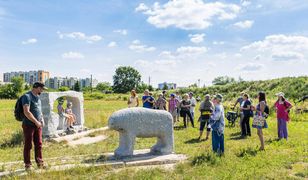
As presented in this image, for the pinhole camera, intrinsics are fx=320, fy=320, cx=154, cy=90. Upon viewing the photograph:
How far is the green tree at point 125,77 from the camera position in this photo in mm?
93188

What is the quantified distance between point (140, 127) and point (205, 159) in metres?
1.82

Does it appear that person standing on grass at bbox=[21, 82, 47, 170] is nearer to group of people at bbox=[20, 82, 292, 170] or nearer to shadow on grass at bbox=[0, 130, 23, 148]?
group of people at bbox=[20, 82, 292, 170]

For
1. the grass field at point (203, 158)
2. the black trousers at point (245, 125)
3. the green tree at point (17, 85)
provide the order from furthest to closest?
1. the green tree at point (17, 85)
2. the black trousers at point (245, 125)
3. the grass field at point (203, 158)

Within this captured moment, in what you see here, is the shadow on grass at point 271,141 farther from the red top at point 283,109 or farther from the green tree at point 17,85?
the green tree at point 17,85

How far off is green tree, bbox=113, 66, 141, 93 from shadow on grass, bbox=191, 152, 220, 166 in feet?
279

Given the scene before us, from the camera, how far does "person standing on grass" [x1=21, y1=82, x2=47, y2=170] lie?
6671 mm

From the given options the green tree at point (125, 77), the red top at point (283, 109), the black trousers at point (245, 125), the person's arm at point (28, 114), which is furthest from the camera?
the green tree at point (125, 77)

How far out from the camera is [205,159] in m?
7.91

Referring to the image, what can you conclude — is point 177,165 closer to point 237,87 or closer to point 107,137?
point 107,137

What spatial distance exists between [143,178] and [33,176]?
2176 mm

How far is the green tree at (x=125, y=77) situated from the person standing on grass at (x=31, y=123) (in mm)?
85659

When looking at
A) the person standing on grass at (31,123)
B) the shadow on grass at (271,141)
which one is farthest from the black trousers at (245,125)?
the person standing on grass at (31,123)

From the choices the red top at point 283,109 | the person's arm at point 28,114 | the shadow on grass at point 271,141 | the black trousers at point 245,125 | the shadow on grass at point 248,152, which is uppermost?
the person's arm at point 28,114

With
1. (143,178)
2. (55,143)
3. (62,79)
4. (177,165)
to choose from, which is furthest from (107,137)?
(62,79)
